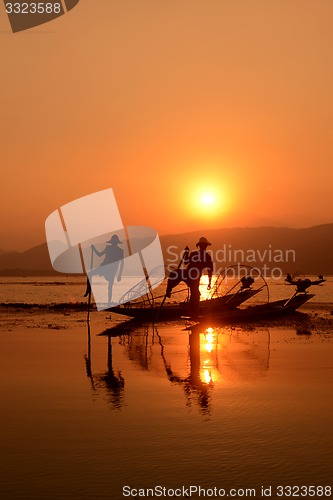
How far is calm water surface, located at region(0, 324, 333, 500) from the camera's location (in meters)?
7.41

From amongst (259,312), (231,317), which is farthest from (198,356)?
(259,312)

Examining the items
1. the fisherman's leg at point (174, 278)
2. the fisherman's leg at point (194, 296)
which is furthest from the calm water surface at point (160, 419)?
the fisherman's leg at point (174, 278)

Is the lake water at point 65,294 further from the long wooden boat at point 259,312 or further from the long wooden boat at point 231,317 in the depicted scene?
the long wooden boat at point 231,317

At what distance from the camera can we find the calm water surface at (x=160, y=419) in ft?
24.3

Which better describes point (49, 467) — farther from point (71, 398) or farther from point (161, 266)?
point (161, 266)

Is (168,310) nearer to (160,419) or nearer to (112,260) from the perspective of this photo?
(112,260)

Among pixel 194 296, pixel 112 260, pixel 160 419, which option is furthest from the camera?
pixel 112 260

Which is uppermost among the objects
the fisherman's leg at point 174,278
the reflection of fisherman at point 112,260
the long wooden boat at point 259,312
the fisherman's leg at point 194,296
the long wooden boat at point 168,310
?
the reflection of fisherman at point 112,260

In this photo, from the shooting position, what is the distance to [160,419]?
393 inches

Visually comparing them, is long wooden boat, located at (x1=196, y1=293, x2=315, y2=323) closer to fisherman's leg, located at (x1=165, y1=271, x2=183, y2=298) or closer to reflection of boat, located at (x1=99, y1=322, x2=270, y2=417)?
fisherman's leg, located at (x1=165, y1=271, x2=183, y2=298)

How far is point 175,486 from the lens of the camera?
712 cm

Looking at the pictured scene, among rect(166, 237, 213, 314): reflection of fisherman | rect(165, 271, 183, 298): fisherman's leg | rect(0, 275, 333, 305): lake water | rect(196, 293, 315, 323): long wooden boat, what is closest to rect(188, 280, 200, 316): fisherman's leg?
rect(166, 237, 213, 314): reflection of fisherman

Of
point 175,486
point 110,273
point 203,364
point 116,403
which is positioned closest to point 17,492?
point 175,486

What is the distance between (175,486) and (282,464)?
1508 millimetres
